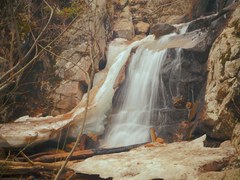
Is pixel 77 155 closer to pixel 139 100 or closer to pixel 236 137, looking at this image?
pixel 139 100

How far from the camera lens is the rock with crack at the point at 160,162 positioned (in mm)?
5121

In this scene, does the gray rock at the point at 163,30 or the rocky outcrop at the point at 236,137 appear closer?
the rocky outcrop at the point at 236,137

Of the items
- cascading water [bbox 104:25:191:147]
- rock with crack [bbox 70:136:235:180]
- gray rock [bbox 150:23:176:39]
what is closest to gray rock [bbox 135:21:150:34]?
gray rock [bbox 150:23:176:39]

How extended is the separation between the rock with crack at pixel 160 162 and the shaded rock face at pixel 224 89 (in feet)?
1.60

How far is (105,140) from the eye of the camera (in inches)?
382

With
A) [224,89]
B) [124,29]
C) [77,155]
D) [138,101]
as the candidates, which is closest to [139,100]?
[138,101]

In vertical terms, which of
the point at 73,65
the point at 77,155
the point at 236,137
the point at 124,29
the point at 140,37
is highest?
the point at 124,29

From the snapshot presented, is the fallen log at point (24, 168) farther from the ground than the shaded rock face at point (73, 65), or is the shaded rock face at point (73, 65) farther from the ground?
the shaded rock face at point (73, 65)

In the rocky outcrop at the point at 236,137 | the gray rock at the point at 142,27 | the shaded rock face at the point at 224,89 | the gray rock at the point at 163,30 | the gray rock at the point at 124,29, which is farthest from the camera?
the gray rock at the point at 142,27

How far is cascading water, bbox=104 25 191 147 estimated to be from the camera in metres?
9.41

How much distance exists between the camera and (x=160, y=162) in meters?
5.57

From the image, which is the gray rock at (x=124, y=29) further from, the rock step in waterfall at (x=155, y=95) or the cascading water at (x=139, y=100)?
the rock step in waterfall at (x=155, y=95)

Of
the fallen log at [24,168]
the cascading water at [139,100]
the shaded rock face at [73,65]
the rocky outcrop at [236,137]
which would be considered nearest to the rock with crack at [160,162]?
the rocky outcrop at [236,137]

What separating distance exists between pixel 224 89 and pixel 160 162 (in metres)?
2.29
